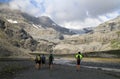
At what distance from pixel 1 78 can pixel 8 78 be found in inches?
40.8

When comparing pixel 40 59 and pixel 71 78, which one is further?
pixel 40 59

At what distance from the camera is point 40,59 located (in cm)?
6334

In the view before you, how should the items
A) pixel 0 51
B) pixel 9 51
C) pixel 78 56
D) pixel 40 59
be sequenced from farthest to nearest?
1. pixel 9 51
2. pixel 0 51
3. pixel 40 59
4. pixel 78 56

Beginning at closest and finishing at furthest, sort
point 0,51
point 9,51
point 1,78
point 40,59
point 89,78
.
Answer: point 1,78 → point 89,78 → point 40,59 → point 0,51 → point 9,51

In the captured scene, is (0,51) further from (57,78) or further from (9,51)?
(57,78)

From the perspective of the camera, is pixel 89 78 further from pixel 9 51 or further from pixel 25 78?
pixel 9 51

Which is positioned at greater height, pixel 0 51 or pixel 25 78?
pixel 0 51

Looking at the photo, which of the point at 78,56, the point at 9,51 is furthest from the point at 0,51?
the point at 78,56

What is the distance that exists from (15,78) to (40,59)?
23.3 metres

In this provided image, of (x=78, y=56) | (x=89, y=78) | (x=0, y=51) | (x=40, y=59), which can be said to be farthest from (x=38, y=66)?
(x=0, y=51)

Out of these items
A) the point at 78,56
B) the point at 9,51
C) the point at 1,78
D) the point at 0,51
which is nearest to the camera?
the point at 1,78

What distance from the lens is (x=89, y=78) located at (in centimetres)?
4284

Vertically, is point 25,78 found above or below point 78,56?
below

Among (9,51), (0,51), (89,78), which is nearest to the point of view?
(89,78)
